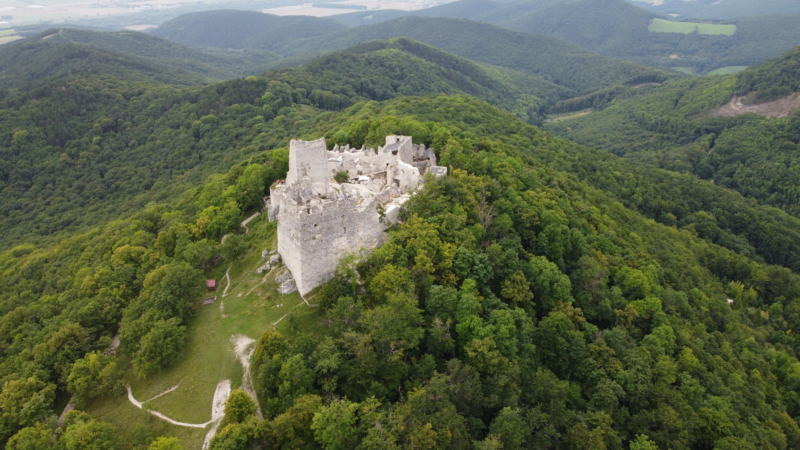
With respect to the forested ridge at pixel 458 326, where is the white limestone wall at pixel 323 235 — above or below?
above

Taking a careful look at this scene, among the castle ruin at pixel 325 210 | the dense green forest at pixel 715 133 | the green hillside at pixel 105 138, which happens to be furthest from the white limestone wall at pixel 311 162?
the dense green forest at pixel 715 133

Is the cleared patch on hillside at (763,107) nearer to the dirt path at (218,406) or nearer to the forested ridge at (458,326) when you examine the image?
the forested ridge at (458,326)

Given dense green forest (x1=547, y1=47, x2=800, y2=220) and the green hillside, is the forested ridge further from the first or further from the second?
dense green forest (x1=547, y1=47, x2=800, y2=220)

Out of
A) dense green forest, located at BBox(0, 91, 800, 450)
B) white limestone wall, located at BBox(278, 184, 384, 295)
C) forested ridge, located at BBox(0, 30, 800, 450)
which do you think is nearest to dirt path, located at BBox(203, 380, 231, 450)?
forested ridge, located at BBox(0, 30, 800, 450)

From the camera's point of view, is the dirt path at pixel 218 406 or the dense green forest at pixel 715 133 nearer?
the dirt path at pixel 218 406

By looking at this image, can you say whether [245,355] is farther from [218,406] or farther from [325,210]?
[325,210]

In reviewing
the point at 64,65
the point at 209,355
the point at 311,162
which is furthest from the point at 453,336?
the point at 64,65
